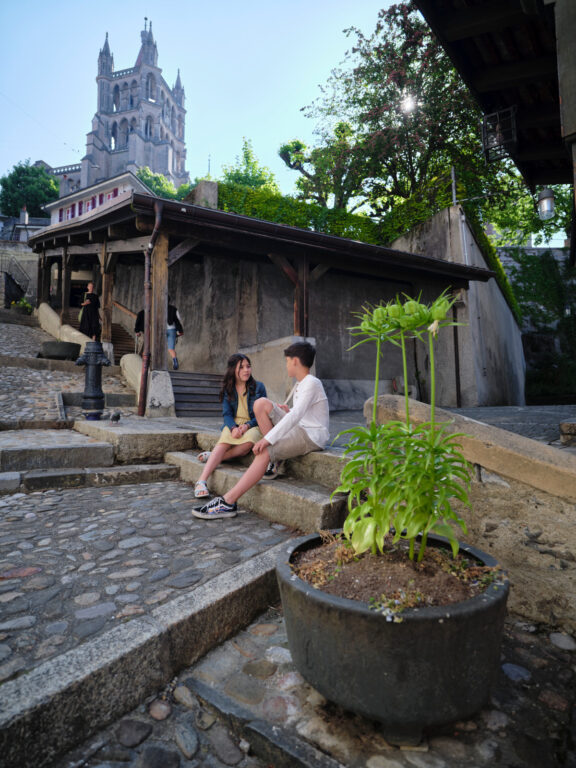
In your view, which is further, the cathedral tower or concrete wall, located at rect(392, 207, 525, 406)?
the cathedral tower

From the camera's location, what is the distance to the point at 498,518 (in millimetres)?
2066

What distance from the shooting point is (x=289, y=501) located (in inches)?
112

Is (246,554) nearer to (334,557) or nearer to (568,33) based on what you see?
(334,557)

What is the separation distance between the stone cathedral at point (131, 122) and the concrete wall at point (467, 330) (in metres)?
58.2

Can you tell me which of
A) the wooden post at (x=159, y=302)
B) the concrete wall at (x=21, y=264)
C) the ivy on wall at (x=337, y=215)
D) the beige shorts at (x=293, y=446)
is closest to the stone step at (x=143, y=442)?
the beige shorts at (x=293, y=446)

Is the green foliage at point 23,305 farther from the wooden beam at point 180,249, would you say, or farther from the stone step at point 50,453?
the stone step at point 50,453

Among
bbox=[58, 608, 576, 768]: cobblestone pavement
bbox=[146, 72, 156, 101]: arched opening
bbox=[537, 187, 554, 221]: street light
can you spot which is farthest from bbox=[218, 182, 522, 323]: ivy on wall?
bbox=[146, 72, 156, 101]: arched opening

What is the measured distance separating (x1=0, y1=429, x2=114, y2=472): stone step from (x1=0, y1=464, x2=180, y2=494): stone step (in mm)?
101

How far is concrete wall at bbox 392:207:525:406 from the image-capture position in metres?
10.4

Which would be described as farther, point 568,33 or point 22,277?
point 22,277

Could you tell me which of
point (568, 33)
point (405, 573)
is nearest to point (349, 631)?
point (405, 573)

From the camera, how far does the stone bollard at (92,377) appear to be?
6.05 meters

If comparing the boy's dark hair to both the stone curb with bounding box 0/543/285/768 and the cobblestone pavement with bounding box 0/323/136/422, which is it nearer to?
the stone curb with bounding box 0/543/285/768

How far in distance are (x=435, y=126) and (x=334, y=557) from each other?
56.5 ft
